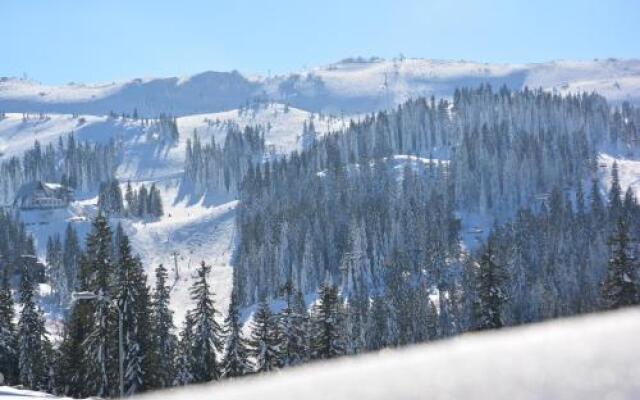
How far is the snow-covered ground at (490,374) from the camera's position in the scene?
4797 millimetres

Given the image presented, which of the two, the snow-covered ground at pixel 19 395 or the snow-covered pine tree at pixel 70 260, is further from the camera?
the snow-covered pine tree at pixel 70 260

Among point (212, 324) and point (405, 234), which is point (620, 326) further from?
point (405, 234)

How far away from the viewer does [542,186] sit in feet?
612

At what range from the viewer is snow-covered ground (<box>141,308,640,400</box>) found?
15.7ft

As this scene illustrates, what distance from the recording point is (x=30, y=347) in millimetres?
56375

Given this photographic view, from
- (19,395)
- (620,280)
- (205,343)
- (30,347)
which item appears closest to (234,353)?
(205,343)

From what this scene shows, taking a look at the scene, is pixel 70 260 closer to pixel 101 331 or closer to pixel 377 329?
pixel 377 329

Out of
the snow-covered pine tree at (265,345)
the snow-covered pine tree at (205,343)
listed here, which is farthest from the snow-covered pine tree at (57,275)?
the snow-covered pine tree at (265,345)

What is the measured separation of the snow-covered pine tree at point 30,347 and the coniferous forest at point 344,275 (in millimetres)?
115

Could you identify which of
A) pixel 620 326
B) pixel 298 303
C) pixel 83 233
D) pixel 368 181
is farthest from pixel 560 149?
pixel 620 326

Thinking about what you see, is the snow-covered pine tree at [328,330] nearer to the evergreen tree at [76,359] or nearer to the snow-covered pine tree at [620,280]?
the evergreen tree at [76,359]

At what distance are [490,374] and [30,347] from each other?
5625 centimetres

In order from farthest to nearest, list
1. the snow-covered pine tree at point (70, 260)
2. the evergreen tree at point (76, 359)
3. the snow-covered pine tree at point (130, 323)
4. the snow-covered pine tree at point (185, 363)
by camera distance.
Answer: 1. the snow-covered pine tree at point (70, 260)
2. the snow-covered pine tree at point (185, 363)
3. the evergreen tree at point (76, 359)
4. the snow-covered pine tree at point (130, 323)

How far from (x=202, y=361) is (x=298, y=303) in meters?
32.3
